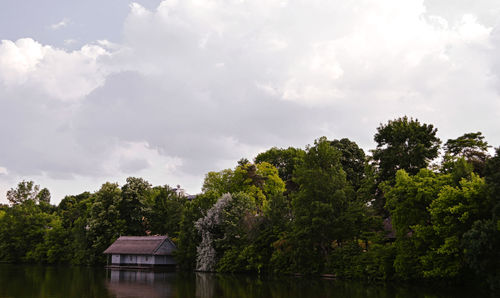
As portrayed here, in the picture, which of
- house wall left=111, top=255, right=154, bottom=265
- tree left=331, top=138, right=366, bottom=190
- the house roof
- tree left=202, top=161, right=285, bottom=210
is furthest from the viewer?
tree left=331, top=138, right=366, bottom=190

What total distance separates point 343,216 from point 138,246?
32660mm

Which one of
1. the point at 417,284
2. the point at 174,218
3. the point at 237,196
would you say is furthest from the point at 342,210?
the point at 174,218

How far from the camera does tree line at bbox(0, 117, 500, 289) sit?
25031mm

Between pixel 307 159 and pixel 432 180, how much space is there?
A: 13.2 meters

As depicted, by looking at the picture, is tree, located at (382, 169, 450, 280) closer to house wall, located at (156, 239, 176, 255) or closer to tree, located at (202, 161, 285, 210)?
tree, located at (202, 161, 285, 210)

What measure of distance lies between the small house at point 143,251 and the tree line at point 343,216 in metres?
2.31

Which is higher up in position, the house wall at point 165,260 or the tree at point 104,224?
the tree at point 104,224

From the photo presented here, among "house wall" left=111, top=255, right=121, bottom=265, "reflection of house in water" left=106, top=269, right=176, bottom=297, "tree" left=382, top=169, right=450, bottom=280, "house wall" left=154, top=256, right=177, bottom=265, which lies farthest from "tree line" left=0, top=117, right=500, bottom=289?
"reflection of house in water" left=106, top=269, right=176, bottom=297

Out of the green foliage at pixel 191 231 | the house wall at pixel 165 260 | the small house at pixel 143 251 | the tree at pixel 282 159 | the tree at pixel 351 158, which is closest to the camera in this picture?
the green foliage at pixel 191 231

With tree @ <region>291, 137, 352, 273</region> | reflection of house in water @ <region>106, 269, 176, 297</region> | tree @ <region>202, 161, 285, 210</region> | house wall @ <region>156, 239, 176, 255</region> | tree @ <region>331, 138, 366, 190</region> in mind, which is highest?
tree @ <region>331, 138, 366, 190</region>

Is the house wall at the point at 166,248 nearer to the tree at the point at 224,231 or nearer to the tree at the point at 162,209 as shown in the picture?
the tree at the point at 162,209

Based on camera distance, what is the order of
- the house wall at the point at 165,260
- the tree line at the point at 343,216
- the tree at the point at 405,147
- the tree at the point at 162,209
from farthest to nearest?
the tree at the point at 162,209 < the house wall at the point at 165,260 < the tree at the point at 405,147 < the tree line at the point at 343,216

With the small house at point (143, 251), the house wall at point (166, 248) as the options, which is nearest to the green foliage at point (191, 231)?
the house wall at point (166, 248)

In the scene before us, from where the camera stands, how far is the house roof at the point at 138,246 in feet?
182
